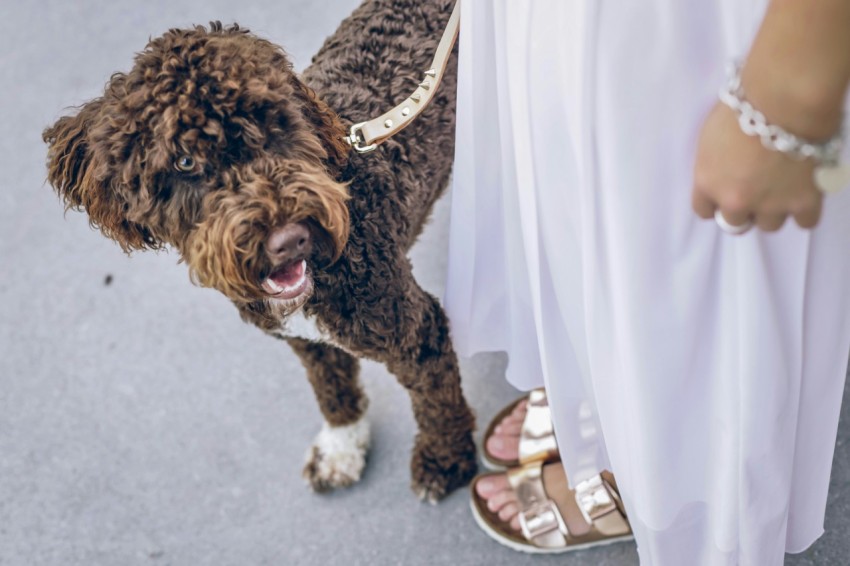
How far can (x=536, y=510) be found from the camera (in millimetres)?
1907

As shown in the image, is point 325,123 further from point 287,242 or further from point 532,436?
point 532,436

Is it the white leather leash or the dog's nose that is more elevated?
the white leather leash

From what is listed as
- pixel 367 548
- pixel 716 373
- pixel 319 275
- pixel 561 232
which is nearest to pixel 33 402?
pixel 367 548

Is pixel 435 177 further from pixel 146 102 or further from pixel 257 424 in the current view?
pixel 257 424

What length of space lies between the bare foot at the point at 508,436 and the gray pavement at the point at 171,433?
13 cm

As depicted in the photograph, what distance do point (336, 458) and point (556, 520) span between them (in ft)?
1.90

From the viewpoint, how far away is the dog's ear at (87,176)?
1367 millimetres

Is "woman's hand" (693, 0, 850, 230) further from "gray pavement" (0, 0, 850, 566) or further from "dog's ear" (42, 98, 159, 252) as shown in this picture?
"gray pavement" (0, 0, 850, 566)

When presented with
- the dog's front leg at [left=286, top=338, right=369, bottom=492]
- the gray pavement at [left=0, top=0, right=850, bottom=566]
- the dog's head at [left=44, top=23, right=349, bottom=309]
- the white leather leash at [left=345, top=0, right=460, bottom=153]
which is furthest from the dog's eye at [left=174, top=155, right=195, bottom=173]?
the gray pavement at [left=0, top=0, right=850, bottom=566]

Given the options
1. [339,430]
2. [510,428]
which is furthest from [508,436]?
[339,430]

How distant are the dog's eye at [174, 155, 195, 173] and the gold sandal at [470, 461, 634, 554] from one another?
3.62ft

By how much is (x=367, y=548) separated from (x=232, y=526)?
365 mm

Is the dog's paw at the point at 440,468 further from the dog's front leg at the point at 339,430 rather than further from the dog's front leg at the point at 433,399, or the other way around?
the dog's front leg at the point at 339,430

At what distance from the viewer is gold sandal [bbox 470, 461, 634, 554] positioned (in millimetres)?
1846
